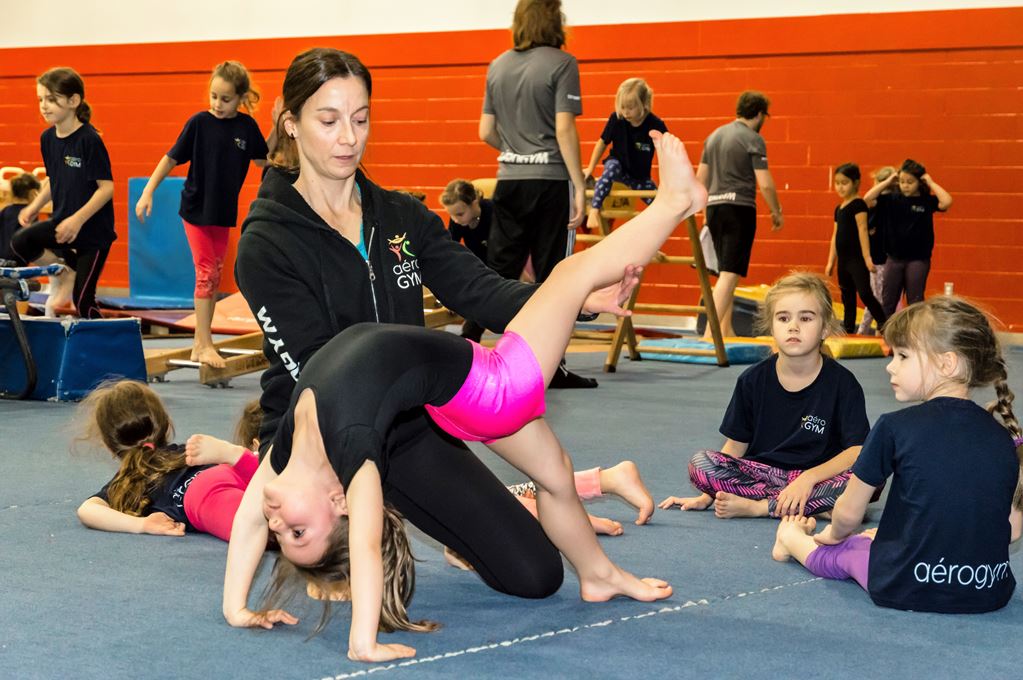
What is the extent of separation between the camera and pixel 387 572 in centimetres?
250

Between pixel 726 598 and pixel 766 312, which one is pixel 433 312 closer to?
pixel 766 312

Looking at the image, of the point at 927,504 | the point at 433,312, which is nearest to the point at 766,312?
the point at 927,504

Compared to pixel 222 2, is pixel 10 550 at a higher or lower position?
lower

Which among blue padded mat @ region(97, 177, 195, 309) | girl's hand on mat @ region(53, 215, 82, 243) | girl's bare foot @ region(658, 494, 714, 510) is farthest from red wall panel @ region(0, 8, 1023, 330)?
girl's bare foot @ region(658, 494, 714, 510)

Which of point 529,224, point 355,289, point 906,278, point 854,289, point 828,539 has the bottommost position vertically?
point 828,539

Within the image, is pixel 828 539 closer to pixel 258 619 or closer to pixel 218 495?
pixel 258 619

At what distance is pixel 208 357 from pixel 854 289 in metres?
5.23

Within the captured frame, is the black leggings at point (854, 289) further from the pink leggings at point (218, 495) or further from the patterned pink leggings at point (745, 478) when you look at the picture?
the pink leggings at point (218, 495)

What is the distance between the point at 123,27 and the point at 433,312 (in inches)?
278

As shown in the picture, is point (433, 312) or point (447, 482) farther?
point (433, 312)

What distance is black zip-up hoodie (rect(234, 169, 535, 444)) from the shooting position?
8.80 feet

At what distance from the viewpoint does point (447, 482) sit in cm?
281

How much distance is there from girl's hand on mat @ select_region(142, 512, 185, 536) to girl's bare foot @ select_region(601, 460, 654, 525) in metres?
1.18

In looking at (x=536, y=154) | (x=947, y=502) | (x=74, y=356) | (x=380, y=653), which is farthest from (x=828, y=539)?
(x=74, y=356)
